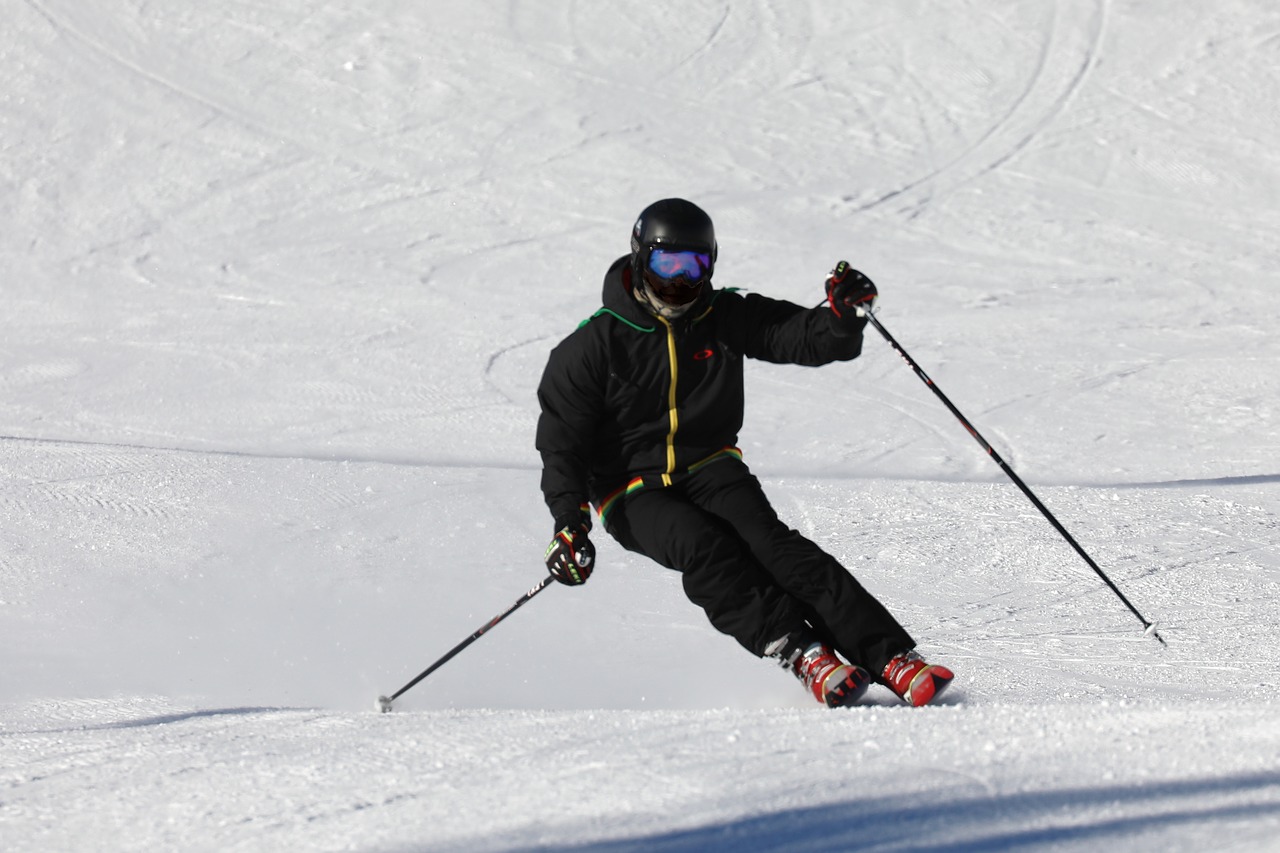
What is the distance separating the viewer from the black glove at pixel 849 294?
168 inches

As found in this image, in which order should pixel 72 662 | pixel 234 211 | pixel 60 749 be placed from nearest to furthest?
pixel 60 749 < pixel 72 662 < pixel 234 211

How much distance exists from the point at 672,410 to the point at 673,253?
482 mm

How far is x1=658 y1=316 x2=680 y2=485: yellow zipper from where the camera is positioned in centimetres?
436

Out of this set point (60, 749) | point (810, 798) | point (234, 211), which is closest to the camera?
point (810, 798)

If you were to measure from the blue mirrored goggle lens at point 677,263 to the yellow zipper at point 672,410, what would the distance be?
166 mm

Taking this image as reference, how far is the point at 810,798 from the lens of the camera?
2635 millimetres

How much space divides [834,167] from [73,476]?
7055 mm

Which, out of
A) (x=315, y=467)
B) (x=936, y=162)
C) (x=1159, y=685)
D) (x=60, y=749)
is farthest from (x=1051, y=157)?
(x=60, y=749)

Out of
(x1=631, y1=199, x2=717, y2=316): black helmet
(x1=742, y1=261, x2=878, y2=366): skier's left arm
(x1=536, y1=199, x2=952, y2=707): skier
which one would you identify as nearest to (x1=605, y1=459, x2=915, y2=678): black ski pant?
(x1=536, y1=199, x2=952, y2=707): skier

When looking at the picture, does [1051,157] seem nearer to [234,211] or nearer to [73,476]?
[234,211]

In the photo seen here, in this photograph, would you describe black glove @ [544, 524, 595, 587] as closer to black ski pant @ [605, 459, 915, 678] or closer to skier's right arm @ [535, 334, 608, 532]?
skier's right arm @ [535, 334, 608, 532]

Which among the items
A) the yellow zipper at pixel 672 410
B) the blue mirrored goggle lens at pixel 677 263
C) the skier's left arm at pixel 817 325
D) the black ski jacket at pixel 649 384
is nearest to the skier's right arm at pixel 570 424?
the black ski jacket at pixel 649 384

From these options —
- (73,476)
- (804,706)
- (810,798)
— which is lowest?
(73,476)

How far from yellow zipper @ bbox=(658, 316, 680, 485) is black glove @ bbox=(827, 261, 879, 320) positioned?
481mm
